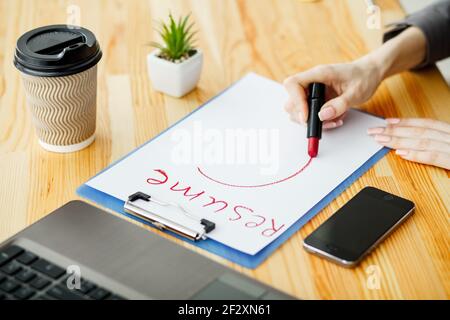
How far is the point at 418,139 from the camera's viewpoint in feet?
3.60

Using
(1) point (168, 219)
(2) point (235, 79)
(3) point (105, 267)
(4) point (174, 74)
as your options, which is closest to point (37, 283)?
(3) point (105, 267)

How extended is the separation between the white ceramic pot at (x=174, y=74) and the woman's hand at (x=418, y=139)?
0.32 m

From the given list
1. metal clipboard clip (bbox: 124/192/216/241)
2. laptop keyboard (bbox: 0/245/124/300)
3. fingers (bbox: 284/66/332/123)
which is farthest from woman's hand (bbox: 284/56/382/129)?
laptop keyboard (bbox: 0/245/124/300)

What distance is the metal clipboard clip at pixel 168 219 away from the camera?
91 cm

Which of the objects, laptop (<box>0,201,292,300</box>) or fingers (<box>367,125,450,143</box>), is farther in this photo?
fingers (<box>367,125,450,143</box>)

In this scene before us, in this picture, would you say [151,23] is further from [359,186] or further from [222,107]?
[359,186]

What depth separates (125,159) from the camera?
105 centimetres

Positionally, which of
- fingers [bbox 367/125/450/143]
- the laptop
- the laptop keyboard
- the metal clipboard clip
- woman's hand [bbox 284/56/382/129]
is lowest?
the laptop

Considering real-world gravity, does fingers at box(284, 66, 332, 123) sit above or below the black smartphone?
above

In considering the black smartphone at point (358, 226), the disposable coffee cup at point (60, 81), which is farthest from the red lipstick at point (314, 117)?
the disposable coffee cup at point (60, 81)

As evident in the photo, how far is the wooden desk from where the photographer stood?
2.87ft

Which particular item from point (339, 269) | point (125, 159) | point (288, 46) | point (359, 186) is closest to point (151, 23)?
point (288, 46)

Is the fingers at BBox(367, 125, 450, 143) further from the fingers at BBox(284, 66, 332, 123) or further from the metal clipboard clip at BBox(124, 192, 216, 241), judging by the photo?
the metal clipboard clip at BBox(124, 192, 216, 241)

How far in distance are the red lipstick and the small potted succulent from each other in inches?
8.2
